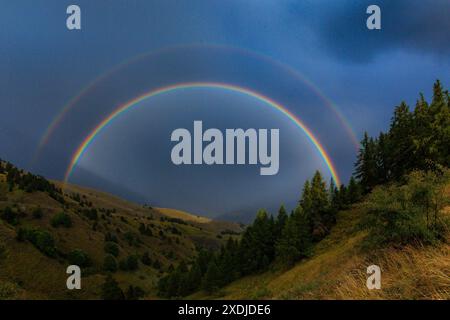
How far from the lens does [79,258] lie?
114 meters

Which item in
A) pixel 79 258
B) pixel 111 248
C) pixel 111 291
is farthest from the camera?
pixel 111 248

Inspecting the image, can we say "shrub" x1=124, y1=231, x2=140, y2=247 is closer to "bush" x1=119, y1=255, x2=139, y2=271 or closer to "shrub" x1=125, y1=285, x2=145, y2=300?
"bush" x1=119, y1=255, x2=139, y2=271

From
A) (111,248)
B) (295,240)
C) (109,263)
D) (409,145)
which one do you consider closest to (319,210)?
(295,240)

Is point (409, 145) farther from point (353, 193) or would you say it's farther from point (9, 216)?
point (9, 216)

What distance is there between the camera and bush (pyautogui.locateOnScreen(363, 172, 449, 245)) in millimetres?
13109

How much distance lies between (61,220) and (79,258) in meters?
25.4

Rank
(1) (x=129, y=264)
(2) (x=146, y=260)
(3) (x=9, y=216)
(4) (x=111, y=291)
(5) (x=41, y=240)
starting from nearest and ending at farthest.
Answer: (4) (x=111, y=291), (5) (x=41, y=240), (3) (x=9, y=216), (1) (x=129, y=264), (2) (x=146, y=260)

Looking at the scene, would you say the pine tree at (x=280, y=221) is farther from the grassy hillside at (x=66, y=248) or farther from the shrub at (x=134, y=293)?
the shrub at (x=134, y=293)

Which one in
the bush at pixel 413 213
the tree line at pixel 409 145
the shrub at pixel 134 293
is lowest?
the shrub at pixel 134 293

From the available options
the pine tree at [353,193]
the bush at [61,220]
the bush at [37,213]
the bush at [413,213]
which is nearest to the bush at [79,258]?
the bush at [61,220]

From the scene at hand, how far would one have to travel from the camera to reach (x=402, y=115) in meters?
67.3

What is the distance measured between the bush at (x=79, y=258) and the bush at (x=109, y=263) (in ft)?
19.5

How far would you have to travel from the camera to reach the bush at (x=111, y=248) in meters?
135
